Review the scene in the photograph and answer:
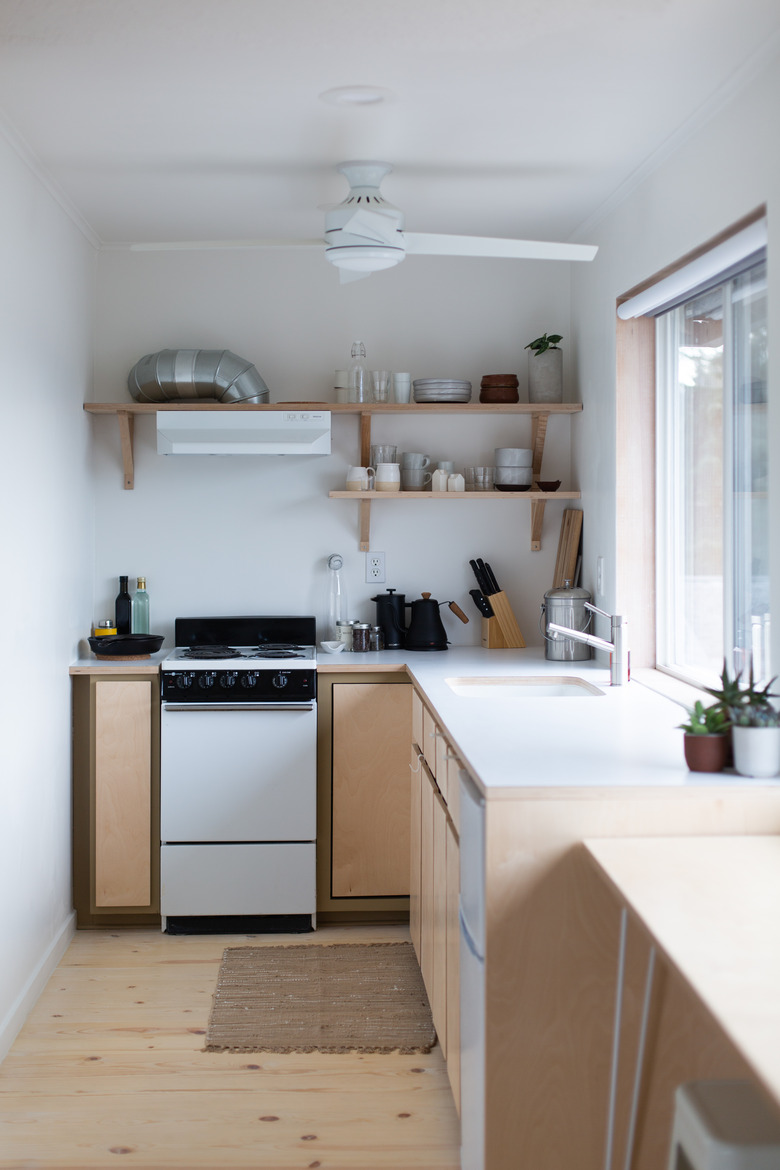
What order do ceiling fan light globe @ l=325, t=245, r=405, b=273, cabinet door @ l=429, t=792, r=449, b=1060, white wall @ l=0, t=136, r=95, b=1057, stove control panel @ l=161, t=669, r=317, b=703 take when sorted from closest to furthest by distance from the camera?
cabinet door @ l=429, t=792, r=449, b=1060 → ceiling fan light globe @ l=325, t=245, r=405, b=273 → white wall @ l=0, t=136, r=95, b=1057 → stove control panel @ l=161, t=669, r=317, b=703

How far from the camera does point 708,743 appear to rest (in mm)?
1978

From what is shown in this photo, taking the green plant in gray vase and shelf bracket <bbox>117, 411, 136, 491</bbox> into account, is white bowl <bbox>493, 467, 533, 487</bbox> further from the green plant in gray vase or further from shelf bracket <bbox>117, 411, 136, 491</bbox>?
shelf bracket <bbox>117, 411, 136, 491</bbox>

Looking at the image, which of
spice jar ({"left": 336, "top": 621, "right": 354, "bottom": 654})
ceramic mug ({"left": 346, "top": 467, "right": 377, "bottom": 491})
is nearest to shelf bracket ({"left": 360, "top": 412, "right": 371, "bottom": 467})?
ceramic mug ({"left": 346, "top": 467, "right": 377, "bottom": 491})

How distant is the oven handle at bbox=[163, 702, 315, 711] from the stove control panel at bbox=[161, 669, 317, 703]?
0.01m

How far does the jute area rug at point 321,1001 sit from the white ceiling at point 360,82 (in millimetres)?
2476

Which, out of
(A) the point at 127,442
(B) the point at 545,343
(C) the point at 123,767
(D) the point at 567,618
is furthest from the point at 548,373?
(C) the point at 123,767

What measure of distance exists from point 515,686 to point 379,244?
1.50 meters

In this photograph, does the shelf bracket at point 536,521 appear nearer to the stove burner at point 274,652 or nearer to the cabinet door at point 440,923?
the stove burner at point 274,652

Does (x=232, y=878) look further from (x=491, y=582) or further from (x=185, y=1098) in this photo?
(x=491, y=582)

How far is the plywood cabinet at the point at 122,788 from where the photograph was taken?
347cm

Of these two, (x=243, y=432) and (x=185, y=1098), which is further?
(x=243, y=432)

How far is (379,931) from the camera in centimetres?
351

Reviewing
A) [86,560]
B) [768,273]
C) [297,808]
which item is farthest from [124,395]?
[768,273]

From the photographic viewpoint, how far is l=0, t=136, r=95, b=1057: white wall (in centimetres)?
274
